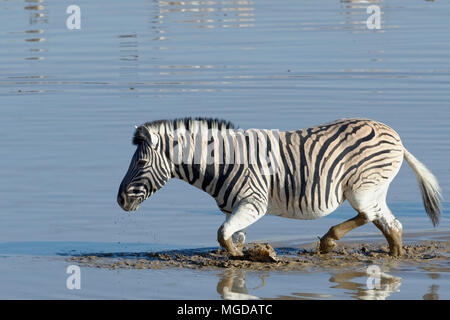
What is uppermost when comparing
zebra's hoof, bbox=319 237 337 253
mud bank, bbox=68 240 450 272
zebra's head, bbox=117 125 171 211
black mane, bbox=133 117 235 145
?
black mane, bbox=133 117 235 145

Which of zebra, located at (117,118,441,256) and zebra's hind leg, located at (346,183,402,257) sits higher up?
zebra, located at (117,118,441,256)

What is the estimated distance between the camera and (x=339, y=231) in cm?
1084

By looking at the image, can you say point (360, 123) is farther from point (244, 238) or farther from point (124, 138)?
point (124, 138)

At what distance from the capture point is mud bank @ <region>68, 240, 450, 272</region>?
34.7 ft

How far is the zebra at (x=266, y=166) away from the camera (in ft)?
34.6

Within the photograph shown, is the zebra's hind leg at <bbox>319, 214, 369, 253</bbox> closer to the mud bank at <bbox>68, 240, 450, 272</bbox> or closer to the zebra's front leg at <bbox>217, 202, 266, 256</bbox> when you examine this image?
the mud bank at <bbox>68, 240, 450, 272</bbox>

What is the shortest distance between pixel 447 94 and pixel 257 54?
5174 millimetres

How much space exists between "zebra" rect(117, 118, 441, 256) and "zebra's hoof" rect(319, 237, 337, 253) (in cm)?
35

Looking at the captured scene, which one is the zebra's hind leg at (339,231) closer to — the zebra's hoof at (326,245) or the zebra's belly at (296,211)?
the zebra's hoof at (326,245)

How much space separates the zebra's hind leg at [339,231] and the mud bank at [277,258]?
101 millimetres

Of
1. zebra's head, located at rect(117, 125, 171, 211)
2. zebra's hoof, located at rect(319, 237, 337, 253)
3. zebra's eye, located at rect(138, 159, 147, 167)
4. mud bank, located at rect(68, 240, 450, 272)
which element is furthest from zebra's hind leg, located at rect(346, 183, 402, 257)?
zebra's eye, located at rect(138, 159, 147, 167)

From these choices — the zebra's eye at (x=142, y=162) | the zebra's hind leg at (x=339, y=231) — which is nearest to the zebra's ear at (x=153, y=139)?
the zebra's eye at (x=142, y=162)

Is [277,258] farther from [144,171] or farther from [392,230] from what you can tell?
[144,171]

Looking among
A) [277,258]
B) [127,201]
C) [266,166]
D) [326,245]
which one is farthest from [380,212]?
[127,201]
